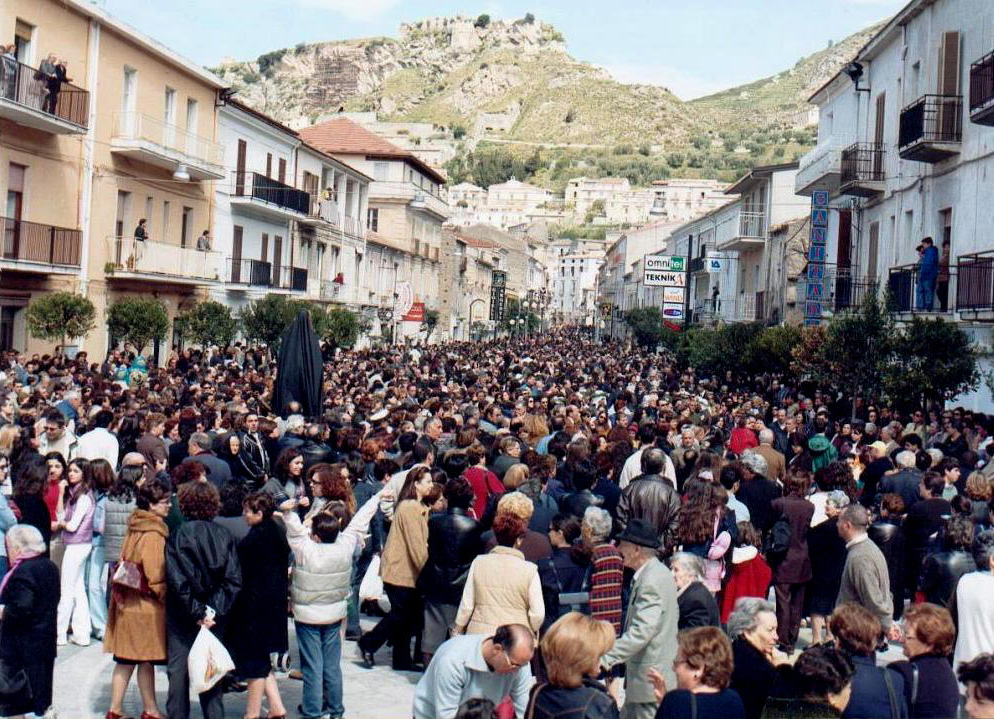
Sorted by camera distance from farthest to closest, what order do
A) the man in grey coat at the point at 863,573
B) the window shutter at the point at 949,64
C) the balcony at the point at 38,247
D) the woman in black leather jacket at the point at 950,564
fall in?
the balcony at the point at 38,247
the window shutter at the point at 949,64
the woman in black leather jacket at the point at 950,564
the man in grey coat at the point at 863,573

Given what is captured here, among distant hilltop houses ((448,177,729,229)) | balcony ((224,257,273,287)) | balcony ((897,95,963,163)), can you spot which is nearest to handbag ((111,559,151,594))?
balcony ((897,95,963,163))

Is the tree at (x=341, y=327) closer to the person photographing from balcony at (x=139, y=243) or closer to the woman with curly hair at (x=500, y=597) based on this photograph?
the person photographing from balcony at (x=139, y=243)

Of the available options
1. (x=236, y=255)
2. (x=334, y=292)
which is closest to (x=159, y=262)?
(x=236, y=255)

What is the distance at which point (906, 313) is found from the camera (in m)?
22.4

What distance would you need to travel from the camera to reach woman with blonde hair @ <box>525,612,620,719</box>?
184 inches

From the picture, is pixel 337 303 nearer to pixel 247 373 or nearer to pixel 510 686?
pixel 247 373

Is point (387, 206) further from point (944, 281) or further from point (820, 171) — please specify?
point (944, 281)

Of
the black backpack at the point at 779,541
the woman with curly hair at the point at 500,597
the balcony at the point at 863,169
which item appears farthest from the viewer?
the balcony at the point at 863,169

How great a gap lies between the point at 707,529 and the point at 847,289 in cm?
2194

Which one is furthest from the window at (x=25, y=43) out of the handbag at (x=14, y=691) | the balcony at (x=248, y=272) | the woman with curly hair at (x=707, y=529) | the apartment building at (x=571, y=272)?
the apartment building at (x=571, y=272)

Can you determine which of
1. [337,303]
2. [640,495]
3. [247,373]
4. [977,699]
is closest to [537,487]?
[640,495]

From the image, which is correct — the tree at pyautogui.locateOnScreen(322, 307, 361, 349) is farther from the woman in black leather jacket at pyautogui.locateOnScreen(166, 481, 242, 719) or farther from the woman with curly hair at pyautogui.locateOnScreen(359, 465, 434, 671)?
the woman in black leather jacket at pyautogui.locateOnScreen(166, 481, 242, 719)

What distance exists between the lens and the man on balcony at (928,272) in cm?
2106

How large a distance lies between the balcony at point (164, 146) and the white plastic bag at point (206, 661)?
23.9m
